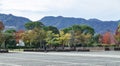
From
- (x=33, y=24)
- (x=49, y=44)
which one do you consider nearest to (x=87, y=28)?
(x=33, y=24)

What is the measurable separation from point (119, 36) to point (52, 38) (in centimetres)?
2198

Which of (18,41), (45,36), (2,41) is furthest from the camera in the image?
(18,41)

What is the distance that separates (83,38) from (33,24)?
5668cm

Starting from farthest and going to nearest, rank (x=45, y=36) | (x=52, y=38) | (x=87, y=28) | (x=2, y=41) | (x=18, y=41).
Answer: (x=87, y=28)
(x=18, y=41)
(x=52, y=38)
(x=45, y=36)
(x=2, y=41)

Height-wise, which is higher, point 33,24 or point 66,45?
point 33,24

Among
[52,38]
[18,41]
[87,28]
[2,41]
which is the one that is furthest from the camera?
[87,28]

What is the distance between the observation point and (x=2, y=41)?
320ft

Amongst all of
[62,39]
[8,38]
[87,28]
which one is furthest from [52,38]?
[87,28]

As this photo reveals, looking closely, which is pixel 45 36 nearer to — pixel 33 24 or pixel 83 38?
pixel 83 38

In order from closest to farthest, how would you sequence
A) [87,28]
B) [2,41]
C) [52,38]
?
[2,41], [52,38], [87,28]

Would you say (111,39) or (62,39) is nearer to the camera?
(62,39)

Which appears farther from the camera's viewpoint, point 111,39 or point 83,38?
point 111,39

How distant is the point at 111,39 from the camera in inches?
5354

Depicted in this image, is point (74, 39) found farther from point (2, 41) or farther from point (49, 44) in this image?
point (2, 41)
